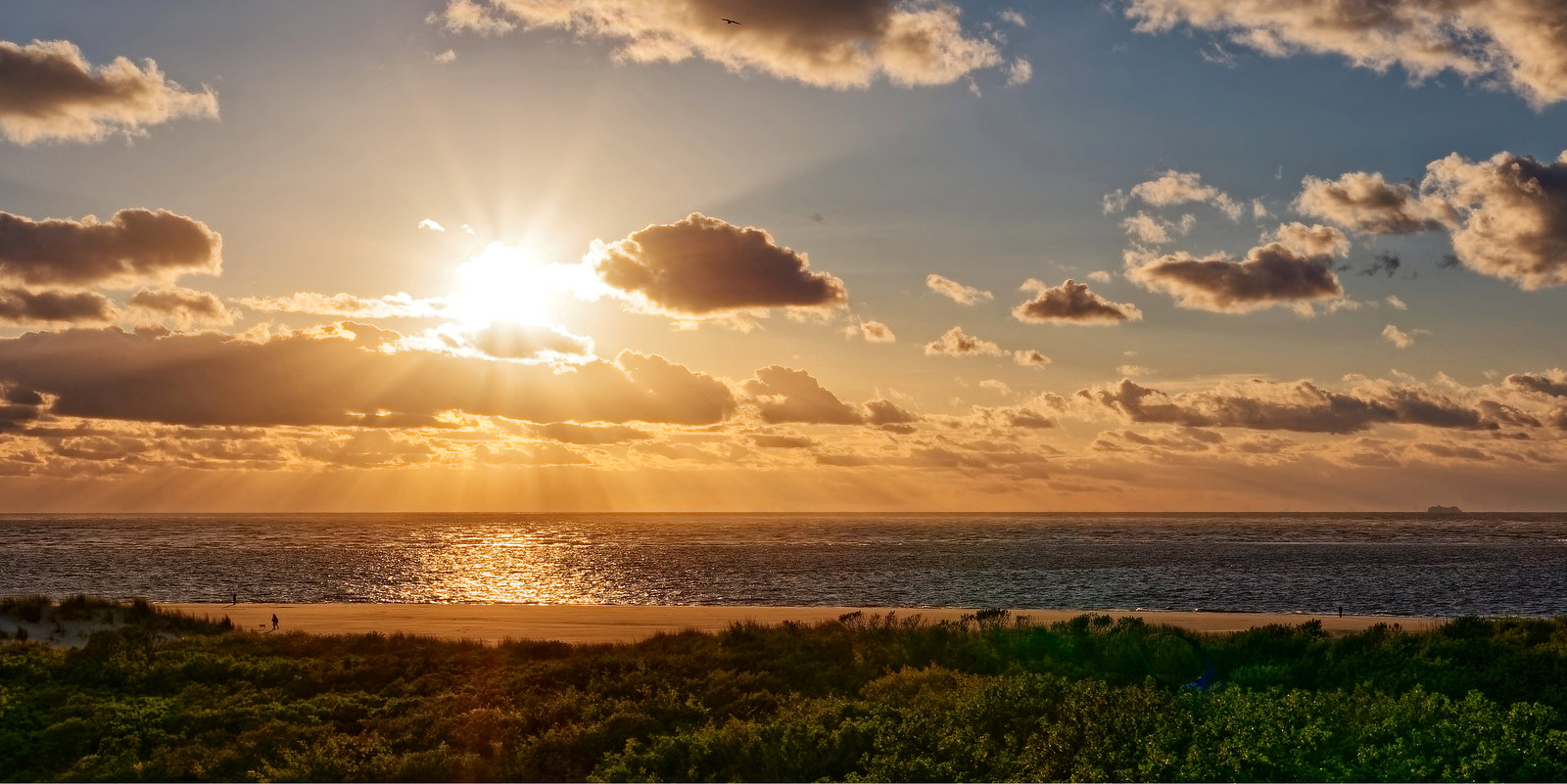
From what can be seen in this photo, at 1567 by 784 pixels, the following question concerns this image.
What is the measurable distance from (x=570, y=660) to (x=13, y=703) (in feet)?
38.5

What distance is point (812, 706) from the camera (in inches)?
807

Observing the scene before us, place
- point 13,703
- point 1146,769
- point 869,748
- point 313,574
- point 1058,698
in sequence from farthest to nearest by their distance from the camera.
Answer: point 313,574
point 13,703
point 1058,698
point 869,748
point 1146,769

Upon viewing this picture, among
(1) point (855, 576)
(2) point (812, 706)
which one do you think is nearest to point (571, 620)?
(2) point (812, 706)

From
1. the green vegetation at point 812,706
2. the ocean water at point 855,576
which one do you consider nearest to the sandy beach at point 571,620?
the ocean water at point 855,576

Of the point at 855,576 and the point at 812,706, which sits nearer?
the point at 812,706

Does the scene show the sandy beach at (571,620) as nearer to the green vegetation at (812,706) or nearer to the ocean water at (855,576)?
the ocean water at (855,576)

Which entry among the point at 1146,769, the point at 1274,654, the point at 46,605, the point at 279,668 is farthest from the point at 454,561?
the point at 1146,769

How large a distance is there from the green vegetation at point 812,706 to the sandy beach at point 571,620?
1200cm

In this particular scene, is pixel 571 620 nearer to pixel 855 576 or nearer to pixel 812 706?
pixel 812 706

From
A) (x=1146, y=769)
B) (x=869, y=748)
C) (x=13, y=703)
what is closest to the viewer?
(x=1146, y=769)

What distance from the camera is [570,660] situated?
86.0 ft

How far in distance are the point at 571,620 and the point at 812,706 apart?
3228cm

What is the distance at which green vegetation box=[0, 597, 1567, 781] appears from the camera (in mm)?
15727

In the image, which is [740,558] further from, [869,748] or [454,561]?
[869,748]
